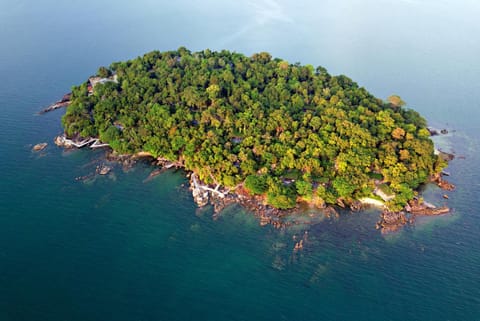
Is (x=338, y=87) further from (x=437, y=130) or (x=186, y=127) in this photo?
(x=186, y=127)

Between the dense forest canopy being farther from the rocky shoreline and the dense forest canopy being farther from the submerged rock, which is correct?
the submerged rock

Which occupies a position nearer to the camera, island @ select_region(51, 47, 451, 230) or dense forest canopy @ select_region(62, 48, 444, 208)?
island @ select_region(51, 47, 451, 230)

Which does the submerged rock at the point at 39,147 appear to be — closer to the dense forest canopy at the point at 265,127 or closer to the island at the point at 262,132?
the island at the point at 262,132

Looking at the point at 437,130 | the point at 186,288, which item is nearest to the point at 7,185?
the point at 186,288

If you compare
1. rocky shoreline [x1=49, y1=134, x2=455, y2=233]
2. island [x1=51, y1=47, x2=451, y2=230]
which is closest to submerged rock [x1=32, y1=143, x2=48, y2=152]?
island [x1=51, y1=47, x2=451, y2=230]

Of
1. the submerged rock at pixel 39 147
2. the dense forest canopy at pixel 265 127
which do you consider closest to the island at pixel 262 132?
the dense forest canopy at pixel 265 127

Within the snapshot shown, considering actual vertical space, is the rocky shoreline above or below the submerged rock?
above
